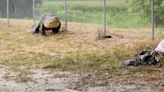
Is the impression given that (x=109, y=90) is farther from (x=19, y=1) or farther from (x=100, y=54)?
(x=19, y=1)

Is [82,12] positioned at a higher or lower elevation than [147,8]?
lower

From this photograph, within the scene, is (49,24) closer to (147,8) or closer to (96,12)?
(147,8)

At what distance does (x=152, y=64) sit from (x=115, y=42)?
4.03 metres

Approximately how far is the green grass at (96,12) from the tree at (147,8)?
1.15 ft

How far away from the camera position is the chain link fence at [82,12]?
20.6m

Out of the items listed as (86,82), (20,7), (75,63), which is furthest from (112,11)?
(86,82)

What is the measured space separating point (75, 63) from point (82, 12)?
10578mm

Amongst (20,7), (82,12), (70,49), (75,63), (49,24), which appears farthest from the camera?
(20,7)

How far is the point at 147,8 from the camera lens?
19312 mm

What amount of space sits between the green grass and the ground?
5.58ft

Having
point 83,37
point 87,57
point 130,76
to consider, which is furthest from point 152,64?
point 83,37

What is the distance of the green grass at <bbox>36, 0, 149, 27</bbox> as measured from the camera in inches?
826

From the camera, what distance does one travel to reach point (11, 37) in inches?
731

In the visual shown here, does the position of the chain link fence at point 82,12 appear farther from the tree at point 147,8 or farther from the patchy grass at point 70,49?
the patchy grass at point 70,49
